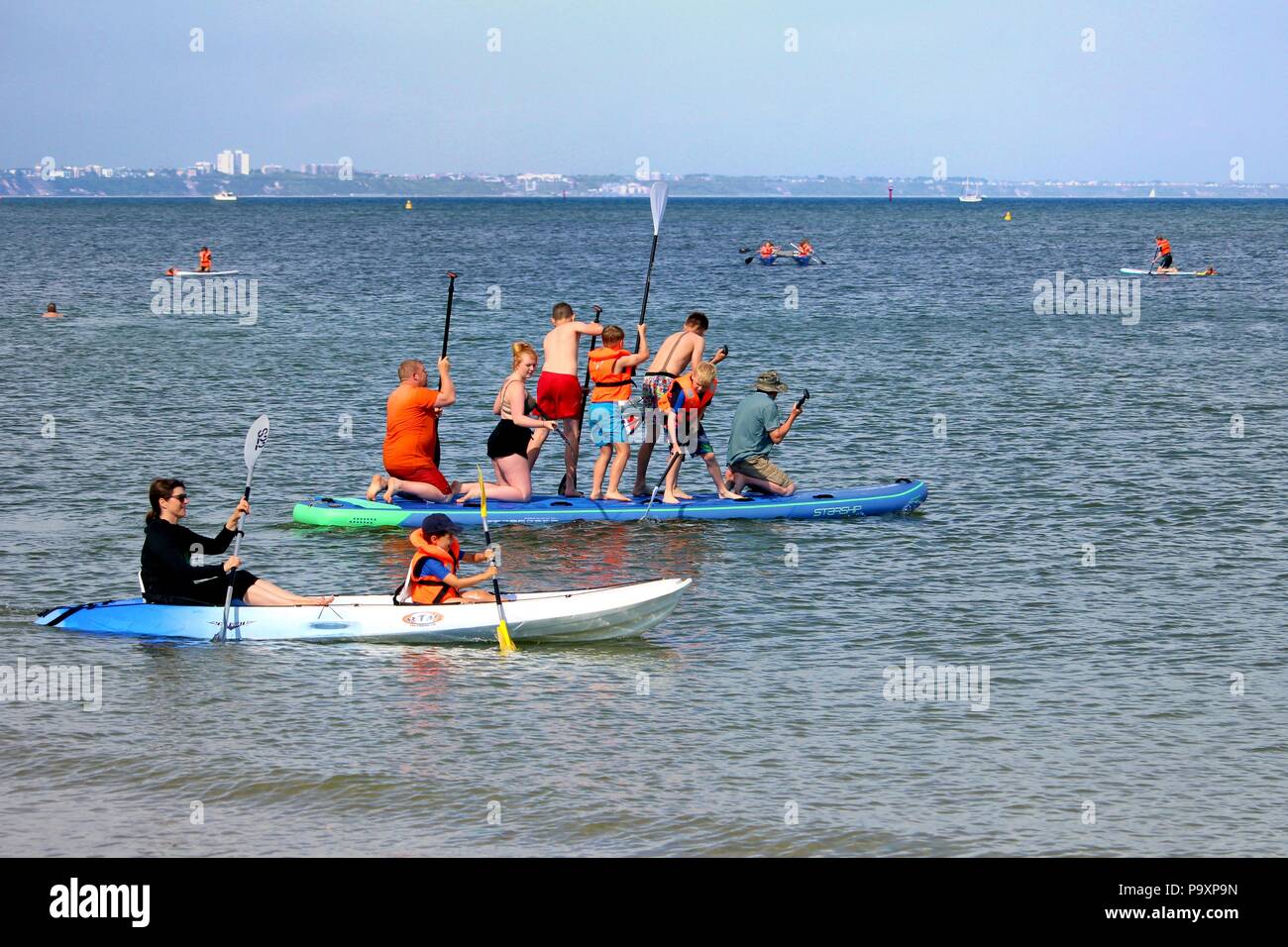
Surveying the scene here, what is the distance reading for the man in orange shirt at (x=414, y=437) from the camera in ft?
54.5

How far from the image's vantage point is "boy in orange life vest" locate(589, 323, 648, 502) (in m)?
17.4

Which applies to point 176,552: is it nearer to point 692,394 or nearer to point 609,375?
point 609,375

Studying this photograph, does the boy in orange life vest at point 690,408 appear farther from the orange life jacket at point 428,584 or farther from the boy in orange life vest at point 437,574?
the orange life jacket at point 428,584

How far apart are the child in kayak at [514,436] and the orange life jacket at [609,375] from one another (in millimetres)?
704

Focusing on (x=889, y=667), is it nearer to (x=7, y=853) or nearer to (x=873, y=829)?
(x=873, y=829)

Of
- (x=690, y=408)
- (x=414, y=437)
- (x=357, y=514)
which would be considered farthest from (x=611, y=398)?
(x=357, y=514)

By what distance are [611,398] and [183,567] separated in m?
5.98

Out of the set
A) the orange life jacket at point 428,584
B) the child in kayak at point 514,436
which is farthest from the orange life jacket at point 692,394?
the orange life jacket at point 428,584

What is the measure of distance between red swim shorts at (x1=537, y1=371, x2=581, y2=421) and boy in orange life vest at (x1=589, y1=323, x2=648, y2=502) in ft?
0.85

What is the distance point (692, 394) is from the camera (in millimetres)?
17531

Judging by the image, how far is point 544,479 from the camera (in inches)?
848
